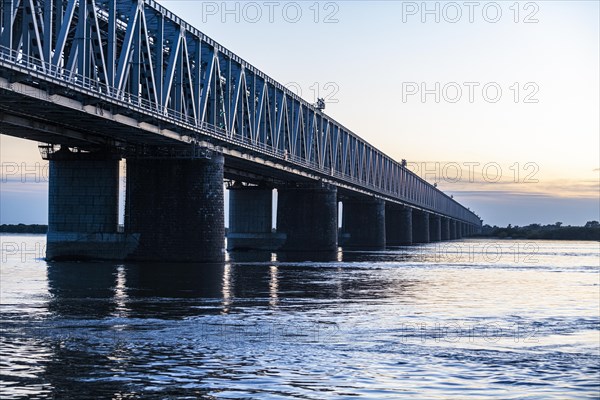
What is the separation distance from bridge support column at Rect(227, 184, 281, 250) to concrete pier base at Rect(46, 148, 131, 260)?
150ft

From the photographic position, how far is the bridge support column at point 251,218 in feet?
378

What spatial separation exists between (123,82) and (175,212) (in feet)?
43.6

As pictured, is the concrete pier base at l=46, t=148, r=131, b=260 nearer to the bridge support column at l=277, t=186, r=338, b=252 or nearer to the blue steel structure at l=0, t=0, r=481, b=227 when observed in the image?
the blue steel structure at l=0, t=0, r=481, b=227

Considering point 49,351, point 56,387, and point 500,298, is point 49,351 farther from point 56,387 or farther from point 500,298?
point 500,298

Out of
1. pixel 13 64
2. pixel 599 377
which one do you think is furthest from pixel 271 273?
pixel 599 377

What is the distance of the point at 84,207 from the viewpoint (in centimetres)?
6975

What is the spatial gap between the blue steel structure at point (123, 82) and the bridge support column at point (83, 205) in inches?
60.4

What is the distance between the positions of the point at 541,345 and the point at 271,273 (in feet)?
127

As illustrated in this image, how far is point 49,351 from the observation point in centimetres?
2109

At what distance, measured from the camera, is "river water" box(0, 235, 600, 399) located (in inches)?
676

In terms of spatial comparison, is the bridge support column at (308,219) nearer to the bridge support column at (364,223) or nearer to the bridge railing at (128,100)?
the bridge railing at (128,100)

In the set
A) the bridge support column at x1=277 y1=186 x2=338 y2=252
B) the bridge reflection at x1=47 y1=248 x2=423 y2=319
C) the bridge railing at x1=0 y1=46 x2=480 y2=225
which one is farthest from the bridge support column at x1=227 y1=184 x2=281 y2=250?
the bridge reflection at x1=47 y1=248 x2=423 y2=319

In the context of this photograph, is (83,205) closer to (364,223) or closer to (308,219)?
(308,219)

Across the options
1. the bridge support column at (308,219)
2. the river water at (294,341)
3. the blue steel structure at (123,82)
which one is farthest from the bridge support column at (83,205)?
the bridge support column at (308,219)
